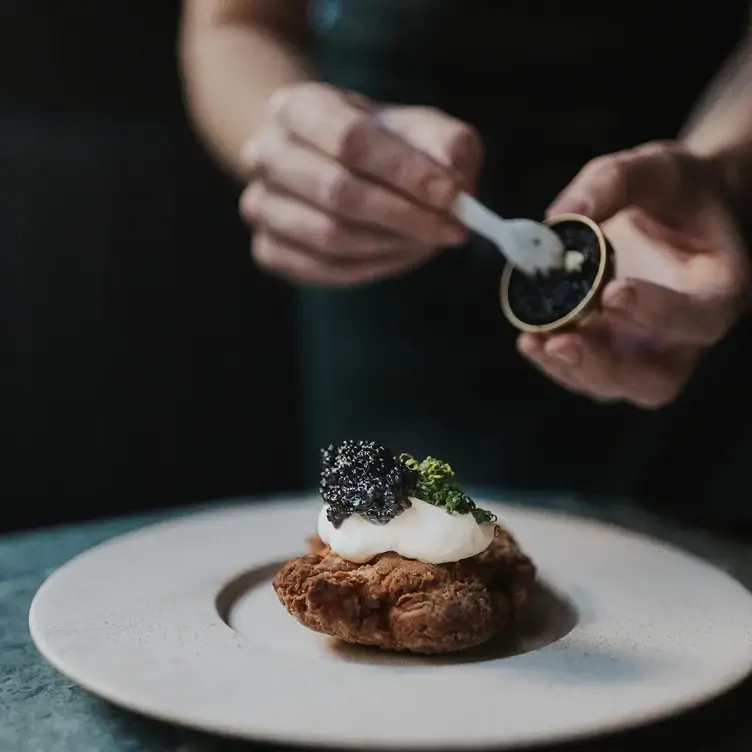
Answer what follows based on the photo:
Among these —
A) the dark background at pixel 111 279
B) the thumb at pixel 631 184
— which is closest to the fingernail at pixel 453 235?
the thumb at pixel 631 184

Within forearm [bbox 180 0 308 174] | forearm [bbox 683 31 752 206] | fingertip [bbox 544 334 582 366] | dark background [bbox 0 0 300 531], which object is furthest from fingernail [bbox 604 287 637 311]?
dark background [bbox 0 0 300 531]

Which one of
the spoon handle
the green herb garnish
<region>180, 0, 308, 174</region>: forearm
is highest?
<region>180, 0, 308, 174</region>: forearm

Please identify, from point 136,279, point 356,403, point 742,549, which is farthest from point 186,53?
point 742,549

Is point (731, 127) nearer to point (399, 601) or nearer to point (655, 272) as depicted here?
point (655, 272)

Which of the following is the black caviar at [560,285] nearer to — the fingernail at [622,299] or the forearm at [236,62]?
the fingernail at [622,299]

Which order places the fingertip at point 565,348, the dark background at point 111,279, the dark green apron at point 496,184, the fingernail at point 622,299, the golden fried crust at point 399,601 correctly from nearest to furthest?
1. the golden fried crust at point 399,601
2. the fingernail at point 622,299
3. the fingertip at point 565,348
4. the dark green apron at point 496,184
5. the dark background at point 111,279

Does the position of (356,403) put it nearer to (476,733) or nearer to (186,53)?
(186,53)

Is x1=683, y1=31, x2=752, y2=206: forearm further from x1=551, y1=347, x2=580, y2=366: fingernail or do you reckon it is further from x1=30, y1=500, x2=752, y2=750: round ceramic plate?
x1=30, y1=500, x2=752, y2=750: round ceramic plate
